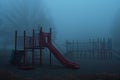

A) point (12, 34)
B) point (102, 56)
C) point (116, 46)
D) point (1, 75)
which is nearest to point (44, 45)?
point (1, 75)

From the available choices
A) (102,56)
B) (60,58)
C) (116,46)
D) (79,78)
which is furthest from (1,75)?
(116,46)

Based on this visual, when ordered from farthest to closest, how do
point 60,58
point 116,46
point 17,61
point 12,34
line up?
point 116,46
point 12,34
point 17,61
point 60,58

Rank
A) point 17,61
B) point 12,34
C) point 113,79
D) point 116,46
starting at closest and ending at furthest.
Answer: point 113,79
point 17,61
point 12,34
point 116,46

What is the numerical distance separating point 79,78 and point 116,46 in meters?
49.4

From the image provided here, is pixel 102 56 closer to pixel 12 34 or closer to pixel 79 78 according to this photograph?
pixel 12 34

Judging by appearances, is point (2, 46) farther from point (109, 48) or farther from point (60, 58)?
point (60, 58)

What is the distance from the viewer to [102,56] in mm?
42438

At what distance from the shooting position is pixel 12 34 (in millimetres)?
55188

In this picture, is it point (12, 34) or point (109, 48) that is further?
point (12, 34)

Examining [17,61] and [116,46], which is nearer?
[17,61]

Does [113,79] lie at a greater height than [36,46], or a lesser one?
lesser

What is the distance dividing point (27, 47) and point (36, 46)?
0.80 m

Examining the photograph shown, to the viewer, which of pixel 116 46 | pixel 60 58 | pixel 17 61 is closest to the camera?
pixel 60 58


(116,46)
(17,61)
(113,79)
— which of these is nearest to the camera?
(113,79)
